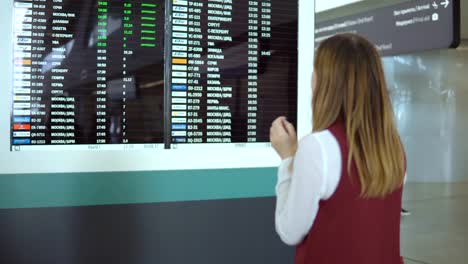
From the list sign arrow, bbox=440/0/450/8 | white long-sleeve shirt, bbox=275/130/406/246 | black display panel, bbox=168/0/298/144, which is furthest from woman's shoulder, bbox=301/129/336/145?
sign arrow, bbox=440/0/450/8

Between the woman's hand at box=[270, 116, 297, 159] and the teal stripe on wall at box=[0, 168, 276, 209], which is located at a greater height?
the woman's hand at box=[270, 116, 297, 159]

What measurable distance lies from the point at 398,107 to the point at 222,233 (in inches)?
370

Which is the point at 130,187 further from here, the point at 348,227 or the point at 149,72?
the point at 348,227

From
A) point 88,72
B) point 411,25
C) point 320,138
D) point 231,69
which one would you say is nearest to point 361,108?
point 320,138

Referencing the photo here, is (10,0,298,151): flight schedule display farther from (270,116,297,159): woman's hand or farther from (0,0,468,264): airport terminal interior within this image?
(270,116,297,159): woman's hand

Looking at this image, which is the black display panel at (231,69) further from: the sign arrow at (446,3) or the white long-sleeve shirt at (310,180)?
the sign arrow at (446,3)

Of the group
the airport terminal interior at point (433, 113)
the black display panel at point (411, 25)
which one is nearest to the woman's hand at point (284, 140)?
the black display panel at point (411, 25)

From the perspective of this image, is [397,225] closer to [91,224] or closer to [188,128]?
[188,128]

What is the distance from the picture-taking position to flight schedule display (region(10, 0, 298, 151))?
87.9 inches

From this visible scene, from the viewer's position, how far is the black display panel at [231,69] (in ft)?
8.10

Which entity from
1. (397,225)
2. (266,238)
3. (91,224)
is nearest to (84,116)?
(91,224)

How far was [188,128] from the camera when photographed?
2486 millimetres

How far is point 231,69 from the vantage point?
8.41 ft

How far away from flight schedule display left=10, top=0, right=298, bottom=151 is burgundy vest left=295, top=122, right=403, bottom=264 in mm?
1108
